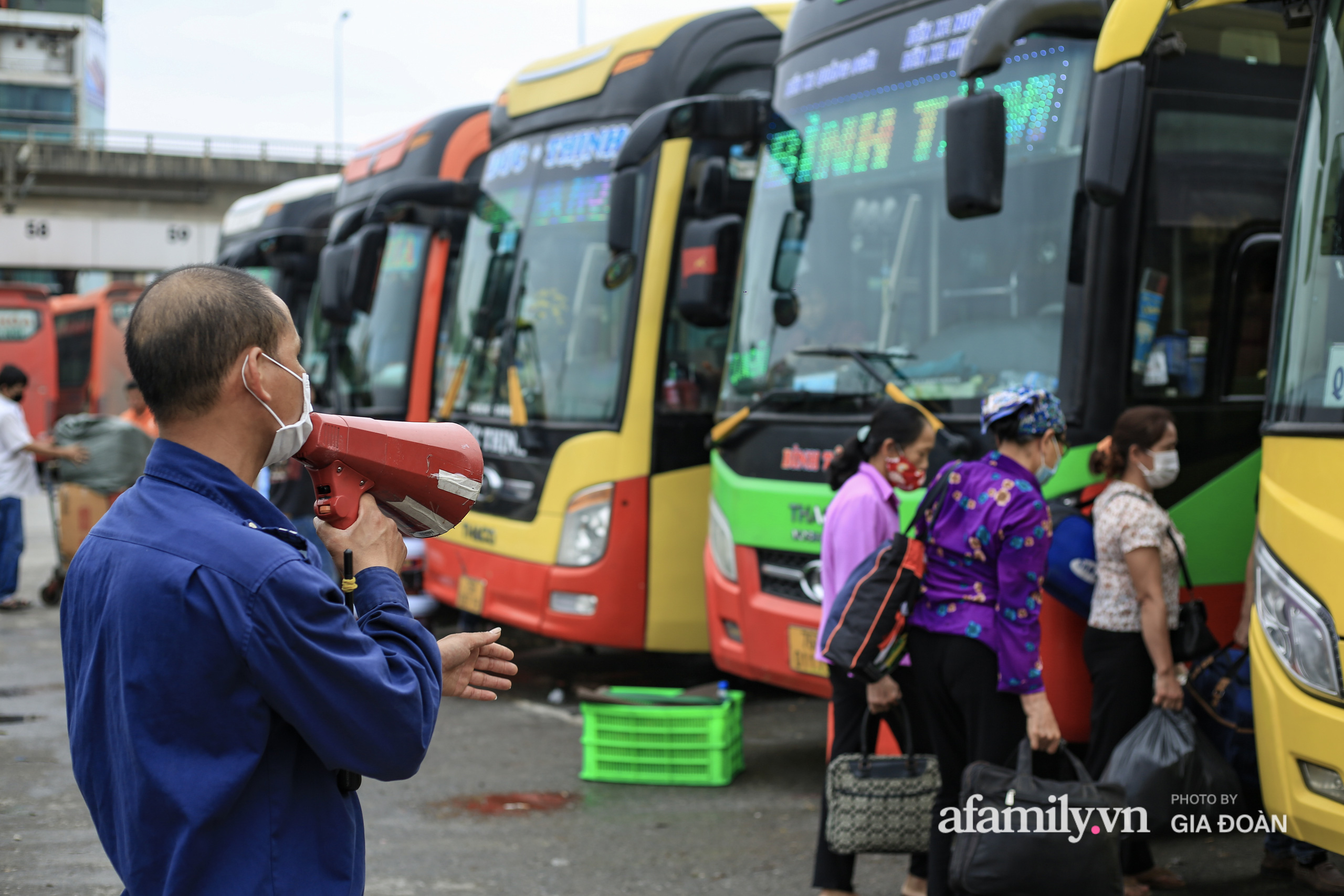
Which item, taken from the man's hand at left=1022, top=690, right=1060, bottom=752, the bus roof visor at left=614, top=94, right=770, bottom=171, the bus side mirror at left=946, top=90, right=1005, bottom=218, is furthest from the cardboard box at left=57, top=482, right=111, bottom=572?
the man's hand at left=1022, top=690, right=1060, bottom=752

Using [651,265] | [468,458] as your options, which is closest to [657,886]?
[468,458]

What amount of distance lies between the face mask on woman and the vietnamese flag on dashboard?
2.40m

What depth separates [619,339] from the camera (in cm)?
770

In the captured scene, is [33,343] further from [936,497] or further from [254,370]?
[254,370]

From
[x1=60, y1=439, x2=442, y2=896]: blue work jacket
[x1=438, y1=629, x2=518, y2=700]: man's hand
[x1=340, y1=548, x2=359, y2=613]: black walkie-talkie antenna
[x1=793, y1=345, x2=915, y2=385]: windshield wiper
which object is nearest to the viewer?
[x1=60, y1=439, x2=442, y2=896]: blue work jacket

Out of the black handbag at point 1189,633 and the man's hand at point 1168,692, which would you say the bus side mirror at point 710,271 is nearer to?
the black handbag at point 1189,633

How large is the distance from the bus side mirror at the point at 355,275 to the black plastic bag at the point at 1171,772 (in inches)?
273

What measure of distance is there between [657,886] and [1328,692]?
8.31ft

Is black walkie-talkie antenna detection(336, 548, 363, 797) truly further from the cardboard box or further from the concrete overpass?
the concrete overpass

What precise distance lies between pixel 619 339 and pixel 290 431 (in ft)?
18.6

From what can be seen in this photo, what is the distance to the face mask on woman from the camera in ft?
15.9

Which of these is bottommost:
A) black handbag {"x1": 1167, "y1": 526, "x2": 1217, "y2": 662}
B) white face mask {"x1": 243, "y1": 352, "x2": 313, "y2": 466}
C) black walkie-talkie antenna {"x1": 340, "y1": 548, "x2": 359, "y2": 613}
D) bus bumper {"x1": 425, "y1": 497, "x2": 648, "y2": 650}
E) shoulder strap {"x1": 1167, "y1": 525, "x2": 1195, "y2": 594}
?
bus bumper {"x1": 425, "y1": 497, "x2": 648, "y2": 650}

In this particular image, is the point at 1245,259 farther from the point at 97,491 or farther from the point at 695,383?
the point at 97,491

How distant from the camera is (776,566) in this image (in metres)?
6.19
